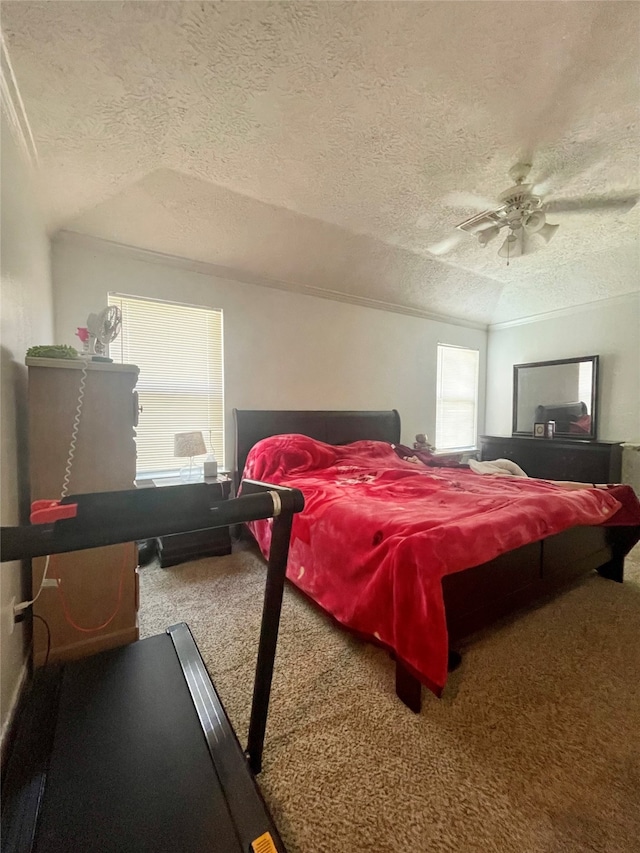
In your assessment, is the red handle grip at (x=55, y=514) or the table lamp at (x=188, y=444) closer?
the red handle grip at (x=55, y=514)

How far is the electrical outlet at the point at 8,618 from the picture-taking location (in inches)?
52.1

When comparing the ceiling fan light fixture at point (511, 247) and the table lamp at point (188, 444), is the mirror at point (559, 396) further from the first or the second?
the table lamp at point (188, 444)

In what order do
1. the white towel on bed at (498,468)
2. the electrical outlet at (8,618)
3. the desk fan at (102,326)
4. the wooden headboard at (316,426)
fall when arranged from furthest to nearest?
the wooden headboard at (316,426) → the white towel on bed at (498,468) → the desk fan at (102,326) → the electrical outlet at (8,618)

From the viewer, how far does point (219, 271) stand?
11.2ft

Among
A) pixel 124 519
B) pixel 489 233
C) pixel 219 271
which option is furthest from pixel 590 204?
pixel 124 519

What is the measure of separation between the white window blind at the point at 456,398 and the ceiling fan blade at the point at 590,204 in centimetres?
265

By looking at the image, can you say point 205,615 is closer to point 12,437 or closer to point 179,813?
point 179,813

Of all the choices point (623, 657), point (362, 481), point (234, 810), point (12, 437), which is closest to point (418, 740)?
point (234, 810)

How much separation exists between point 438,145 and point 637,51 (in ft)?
2.91

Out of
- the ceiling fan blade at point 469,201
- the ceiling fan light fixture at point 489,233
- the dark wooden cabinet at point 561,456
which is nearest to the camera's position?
the ceiling fan light fixture at point 489,233

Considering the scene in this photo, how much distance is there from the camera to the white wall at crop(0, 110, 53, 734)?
1365mm

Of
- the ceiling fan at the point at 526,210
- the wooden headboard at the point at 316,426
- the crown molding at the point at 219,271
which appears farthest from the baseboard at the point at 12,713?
the ceiling fan at the point at 526,210

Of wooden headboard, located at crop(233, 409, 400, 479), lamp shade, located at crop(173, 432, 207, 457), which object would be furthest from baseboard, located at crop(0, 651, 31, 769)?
wooden headboard, located at crop(233, 409, 400, 479)

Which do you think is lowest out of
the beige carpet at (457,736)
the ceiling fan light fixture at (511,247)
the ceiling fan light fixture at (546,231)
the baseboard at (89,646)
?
the beige carpet at (457,736)
